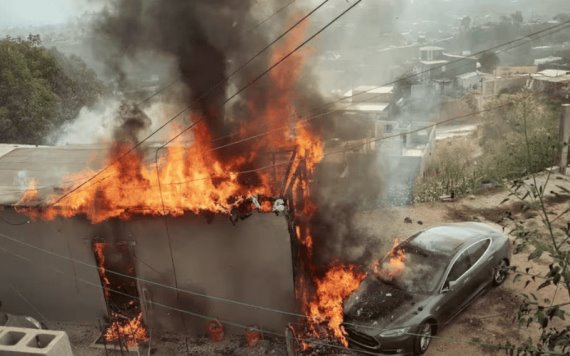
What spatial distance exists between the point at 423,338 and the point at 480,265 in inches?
77.9

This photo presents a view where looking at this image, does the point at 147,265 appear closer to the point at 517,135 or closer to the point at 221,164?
the point at 221,164

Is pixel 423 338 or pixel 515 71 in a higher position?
pixel 515 71

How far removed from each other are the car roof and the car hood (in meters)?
1.13

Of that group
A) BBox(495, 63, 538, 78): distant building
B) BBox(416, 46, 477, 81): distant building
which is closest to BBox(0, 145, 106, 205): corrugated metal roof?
BBox(495, 63, 538, 78): distant building

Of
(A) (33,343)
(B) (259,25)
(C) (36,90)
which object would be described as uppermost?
(B) (259,25)

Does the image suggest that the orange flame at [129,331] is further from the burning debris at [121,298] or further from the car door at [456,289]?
the car door at [456,289]

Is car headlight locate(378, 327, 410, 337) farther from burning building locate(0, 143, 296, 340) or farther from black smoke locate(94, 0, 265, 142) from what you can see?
black smoke locate(94, 0, 265, 142)

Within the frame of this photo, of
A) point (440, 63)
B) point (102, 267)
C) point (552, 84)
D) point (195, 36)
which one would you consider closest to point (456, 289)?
point (102, 267)

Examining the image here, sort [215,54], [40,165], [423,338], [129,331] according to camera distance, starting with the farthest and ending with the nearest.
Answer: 1. [40,165]
2. [215,54]
3. [129,331]
4. [423,338]

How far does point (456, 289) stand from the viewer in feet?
28.1

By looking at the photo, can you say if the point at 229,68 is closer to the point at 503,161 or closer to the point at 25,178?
the point at 25,178

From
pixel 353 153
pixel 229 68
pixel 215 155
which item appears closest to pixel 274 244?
pixel 215 155

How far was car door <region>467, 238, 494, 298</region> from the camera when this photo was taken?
8.95m

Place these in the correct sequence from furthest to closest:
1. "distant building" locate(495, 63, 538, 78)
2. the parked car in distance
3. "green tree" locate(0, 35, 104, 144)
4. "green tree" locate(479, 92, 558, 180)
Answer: "distant building" locate(495, 63, 538, 78) < "green tree" locate(0, 35, 104, 144) < "green tree" locate(479, 92, 558, 180) < the parked car in distance
